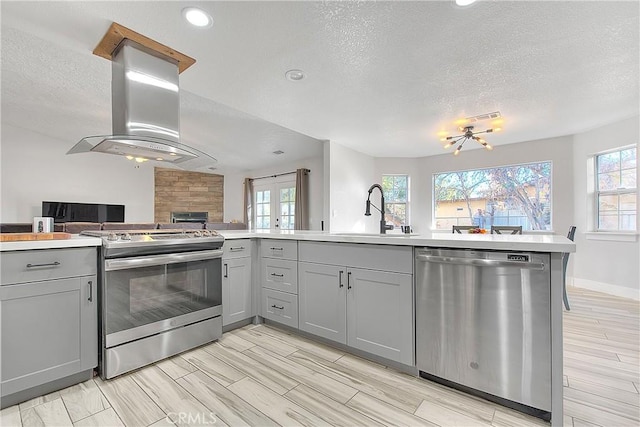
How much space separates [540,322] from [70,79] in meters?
4.79

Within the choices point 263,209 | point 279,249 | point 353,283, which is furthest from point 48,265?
point 263,209

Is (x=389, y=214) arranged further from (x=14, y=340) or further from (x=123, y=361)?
(x=14, y=340)

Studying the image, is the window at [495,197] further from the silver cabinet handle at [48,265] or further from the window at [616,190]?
the silver cabinet handle at [48,265]

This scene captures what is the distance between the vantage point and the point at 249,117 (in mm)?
4109

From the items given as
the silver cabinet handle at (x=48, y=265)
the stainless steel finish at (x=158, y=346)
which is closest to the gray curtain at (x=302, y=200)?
the stainless steel finish at (x=158, y=346)

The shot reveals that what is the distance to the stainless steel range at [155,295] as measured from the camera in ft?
5.65

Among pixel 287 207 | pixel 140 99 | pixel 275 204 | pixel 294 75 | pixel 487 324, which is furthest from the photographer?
pixel 275 204

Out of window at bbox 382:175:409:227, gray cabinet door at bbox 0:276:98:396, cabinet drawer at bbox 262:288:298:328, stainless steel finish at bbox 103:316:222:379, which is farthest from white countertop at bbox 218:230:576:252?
window at bbox 382:175:409:227

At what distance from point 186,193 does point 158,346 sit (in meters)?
6.74

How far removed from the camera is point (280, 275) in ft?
8.17

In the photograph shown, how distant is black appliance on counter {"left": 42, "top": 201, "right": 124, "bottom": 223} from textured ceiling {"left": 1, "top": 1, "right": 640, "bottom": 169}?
1834 mm

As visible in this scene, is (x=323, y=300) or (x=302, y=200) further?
(x=302, y=200)

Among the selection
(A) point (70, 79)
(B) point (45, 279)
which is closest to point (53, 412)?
(B) point (45, 279)

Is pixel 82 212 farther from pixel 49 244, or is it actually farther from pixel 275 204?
pixel 49 244
